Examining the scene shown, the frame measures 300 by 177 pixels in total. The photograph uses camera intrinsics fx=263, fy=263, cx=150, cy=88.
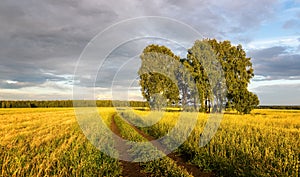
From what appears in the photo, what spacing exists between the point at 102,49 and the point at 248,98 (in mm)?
37767

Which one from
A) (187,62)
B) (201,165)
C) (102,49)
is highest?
(187,62)

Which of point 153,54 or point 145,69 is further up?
point 153,54

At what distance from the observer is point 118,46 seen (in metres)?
24.7

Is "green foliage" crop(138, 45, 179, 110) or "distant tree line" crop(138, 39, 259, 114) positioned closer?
"distant tree line" crop(138, 39, 259, 114)

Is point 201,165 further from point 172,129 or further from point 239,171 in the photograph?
point 172,129

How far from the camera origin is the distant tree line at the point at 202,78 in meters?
52.1

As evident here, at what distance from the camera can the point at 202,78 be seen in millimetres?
53406

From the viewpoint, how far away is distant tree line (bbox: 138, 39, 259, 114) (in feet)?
171

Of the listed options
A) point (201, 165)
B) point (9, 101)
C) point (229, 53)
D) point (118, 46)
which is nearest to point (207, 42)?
point (229, 53)

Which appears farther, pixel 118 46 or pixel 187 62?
pixel 187 62

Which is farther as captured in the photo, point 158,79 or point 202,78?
point 158,79

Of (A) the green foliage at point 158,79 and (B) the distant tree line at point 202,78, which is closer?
(B) the distant tree line at point 202,78

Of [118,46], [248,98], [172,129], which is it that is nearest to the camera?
[172,129]

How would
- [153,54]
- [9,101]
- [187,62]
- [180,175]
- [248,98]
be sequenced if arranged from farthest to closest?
[9,101] < [153,54] < [187,62] < [248,98] < [180,175]
